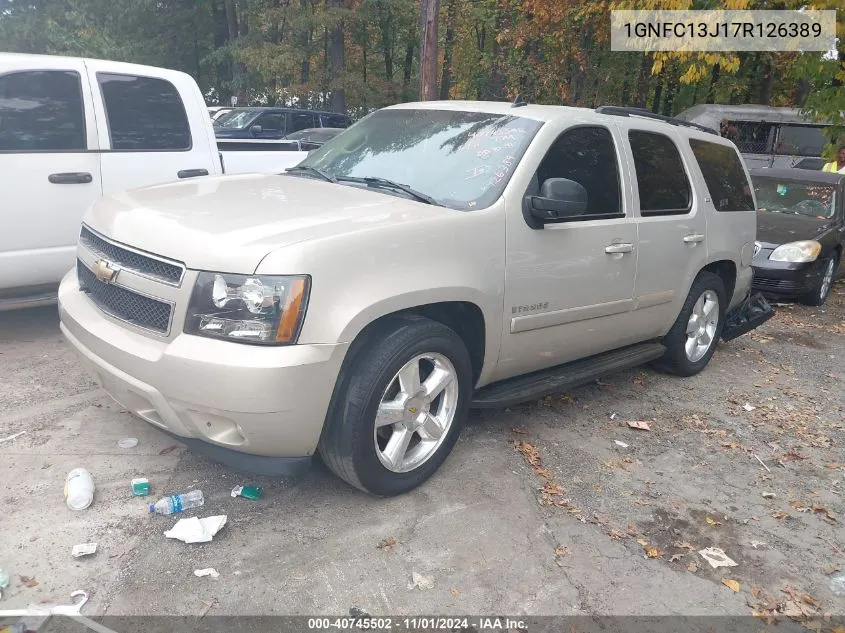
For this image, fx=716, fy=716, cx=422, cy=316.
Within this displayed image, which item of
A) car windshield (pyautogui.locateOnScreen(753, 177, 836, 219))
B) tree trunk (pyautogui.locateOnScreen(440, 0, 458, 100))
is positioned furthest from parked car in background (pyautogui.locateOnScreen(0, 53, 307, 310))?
tree trunk (pyautogui.locateOnScreen(440, 0, 458, 100))

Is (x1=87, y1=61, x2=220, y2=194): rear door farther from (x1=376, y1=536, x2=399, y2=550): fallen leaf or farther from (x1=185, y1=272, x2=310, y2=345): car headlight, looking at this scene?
(x1=376, y1=536, x2=399, y2=550): fallen leaf

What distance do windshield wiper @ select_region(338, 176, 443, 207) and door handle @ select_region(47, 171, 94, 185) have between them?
224 cm

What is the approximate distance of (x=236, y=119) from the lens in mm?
15766

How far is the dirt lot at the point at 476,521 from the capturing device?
111 inches

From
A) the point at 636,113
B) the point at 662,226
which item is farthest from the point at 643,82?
the point at 662,226

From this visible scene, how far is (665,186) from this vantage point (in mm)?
4840

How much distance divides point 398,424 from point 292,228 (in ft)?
3.48

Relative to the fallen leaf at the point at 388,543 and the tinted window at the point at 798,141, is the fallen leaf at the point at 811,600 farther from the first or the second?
the tinted window at the point at 798,141

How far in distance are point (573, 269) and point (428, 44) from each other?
8434 mm

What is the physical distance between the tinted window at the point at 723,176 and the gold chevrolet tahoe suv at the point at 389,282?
0.37 m

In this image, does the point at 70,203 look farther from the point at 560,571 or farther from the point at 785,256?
the point at 785,256

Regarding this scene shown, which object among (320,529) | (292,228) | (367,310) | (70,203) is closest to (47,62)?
(70,203)

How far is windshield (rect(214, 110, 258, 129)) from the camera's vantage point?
15.5m

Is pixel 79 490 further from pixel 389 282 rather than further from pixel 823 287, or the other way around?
pixel 823 287
